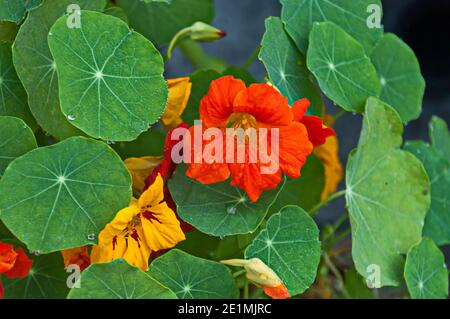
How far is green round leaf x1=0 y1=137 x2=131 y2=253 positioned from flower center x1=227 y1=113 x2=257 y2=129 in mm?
183

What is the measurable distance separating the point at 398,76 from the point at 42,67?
713 millimetres

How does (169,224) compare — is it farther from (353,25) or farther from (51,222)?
(353,25)

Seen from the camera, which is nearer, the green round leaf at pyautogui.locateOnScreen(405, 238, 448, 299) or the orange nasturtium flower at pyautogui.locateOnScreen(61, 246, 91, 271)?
the orange nasturtium flower at pyautogui.locateOnScreen(61, 246, 91, 271)

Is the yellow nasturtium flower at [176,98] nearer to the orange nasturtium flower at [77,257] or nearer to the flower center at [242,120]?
the flower center at [242,120]

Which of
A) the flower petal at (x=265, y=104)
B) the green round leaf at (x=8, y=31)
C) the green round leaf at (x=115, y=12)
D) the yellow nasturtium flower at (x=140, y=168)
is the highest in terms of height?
the green round leaf at (x=115, y=12)

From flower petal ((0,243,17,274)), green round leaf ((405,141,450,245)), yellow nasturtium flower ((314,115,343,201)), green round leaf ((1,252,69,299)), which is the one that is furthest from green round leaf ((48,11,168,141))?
green round leaf ((405,141,450,245))

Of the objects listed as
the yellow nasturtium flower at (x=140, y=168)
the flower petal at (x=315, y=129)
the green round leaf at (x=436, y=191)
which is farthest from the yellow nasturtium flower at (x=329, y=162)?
the yellow nasturtium flower at (x=140, y=168)

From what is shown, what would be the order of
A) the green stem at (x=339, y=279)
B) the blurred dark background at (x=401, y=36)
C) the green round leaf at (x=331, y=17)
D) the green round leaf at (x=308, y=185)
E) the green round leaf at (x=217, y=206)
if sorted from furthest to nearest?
the blurred dark background at (x=401, y=36), the green stem at (x=339, y=279), the green round leaf at (x=308, y=185), the green round leaf at (x=331, y=17), the green round leaf at (x=217, y=206)

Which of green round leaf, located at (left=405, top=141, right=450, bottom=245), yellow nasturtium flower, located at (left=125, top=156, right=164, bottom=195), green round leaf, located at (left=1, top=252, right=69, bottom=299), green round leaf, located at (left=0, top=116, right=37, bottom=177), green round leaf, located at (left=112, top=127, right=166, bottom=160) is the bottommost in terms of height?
green round leaf, located at (left=1, top=252, right=69, bottom=299)

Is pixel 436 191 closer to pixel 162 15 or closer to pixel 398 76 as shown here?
pixel 398 76

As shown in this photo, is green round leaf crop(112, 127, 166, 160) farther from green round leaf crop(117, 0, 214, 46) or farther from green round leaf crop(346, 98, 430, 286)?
green round leaf crop(346, 98, 430, 286)

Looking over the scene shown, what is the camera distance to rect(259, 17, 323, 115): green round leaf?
115cm

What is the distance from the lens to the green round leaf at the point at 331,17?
1.20 metres
